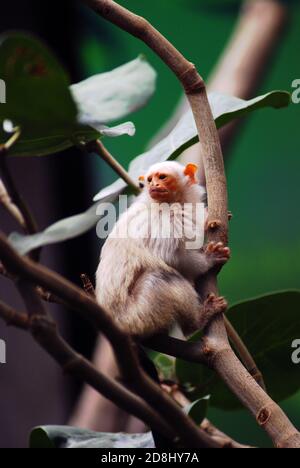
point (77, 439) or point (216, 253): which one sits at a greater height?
point (216, 253)

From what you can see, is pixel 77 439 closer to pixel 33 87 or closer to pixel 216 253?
pixel 216 253

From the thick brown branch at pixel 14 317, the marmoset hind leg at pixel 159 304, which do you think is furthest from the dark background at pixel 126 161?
the thick brown branch at pixel 14 317

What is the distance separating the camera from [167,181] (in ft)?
4.07

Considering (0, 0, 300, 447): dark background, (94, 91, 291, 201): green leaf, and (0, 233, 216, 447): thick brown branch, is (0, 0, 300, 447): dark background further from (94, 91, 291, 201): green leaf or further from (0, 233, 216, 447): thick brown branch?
(0, 233, 216, 447): thick brown branch

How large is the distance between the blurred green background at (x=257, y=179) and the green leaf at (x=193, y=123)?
128cm

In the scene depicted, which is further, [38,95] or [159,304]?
[159,304]

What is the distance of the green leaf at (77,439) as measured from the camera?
0.97 metres

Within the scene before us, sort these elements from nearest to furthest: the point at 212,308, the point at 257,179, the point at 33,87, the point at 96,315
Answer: the point at 96,315, the point at 33,87, the point at 212,308, the point at 257,179

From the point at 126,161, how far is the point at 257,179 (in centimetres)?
52

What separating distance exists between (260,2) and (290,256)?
1.01 metres

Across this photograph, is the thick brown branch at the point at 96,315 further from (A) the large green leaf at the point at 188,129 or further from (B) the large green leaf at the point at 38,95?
(A) the large green leaf at the point at 188,129

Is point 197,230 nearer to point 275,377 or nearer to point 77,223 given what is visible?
point 275,377

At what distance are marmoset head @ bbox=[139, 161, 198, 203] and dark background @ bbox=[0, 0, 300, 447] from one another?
0.84m

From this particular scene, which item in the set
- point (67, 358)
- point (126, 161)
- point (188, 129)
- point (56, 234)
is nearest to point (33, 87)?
point (56, 234)
